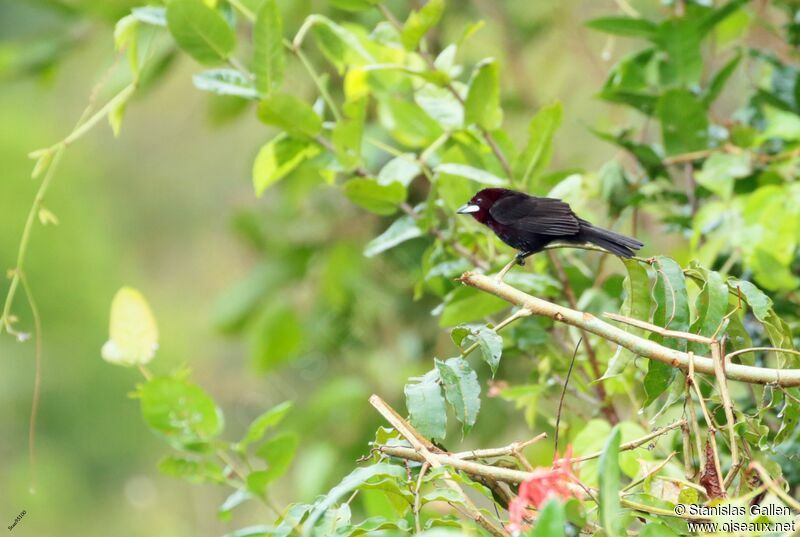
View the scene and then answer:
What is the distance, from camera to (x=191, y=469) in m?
0.72

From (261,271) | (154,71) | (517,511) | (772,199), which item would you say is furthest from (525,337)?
(261,271)

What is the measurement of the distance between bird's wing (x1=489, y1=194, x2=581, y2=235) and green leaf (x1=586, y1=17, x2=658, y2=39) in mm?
327

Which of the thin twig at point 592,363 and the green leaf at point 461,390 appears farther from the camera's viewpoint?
the thin twig at point 592,363

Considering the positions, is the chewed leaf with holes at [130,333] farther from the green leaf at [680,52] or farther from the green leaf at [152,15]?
the green leaf at [680,52]

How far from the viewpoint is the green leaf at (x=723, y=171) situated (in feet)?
3.10

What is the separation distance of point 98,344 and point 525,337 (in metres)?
2.46

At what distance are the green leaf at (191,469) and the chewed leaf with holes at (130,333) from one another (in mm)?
88

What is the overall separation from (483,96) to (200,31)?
0.26 m

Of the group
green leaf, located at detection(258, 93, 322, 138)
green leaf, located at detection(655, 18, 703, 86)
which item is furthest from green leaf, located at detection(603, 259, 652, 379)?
green leaf, located at detection(655, 18, 703, 86)

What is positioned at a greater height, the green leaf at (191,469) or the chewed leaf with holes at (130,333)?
the chewed leaf with holes at (130,333)

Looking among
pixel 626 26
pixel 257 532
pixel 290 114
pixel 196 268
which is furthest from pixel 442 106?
pixel 196 268

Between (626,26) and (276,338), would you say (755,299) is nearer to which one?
(626,26)

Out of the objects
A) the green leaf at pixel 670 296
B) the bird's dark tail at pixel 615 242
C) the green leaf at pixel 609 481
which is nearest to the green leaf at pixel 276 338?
the bird's dark tail at pixel 615 242

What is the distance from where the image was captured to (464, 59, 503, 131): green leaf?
33.0 inches
